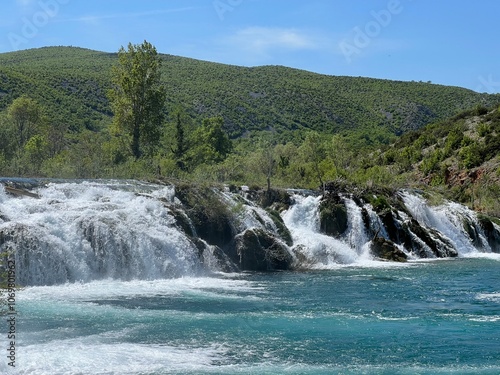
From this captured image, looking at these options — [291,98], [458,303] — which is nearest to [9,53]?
[291,98]

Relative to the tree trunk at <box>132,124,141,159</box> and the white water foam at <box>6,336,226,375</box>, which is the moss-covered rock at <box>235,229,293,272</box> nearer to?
the white water foam at <box>6,336,226,375</box>

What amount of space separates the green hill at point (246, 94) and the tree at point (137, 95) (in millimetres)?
33833

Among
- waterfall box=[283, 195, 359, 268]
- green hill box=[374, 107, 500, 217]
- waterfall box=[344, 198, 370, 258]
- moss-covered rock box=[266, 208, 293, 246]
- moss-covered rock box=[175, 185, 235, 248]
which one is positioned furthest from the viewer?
green hill box=[374, 107, 500, 217]

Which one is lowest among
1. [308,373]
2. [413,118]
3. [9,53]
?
[308,373]

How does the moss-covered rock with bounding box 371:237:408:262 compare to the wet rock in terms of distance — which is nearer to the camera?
the moss-covered rock with bounding box 371:237:408:262

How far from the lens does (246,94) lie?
122m

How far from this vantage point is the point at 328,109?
123062mm

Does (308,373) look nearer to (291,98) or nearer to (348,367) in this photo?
(348,367)

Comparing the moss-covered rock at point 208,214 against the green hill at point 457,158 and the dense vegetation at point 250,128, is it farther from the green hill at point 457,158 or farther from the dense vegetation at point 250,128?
the green hill at point 457,158

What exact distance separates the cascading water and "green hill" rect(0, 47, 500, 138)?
183ft

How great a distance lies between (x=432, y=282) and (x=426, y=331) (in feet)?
30.2

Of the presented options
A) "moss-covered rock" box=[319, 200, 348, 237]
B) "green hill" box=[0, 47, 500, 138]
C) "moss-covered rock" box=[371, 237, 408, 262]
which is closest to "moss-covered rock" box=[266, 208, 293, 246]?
"moss-covered rock" box=[319, 200, 348, 237]

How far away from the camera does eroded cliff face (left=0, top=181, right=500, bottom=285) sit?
25.1 meters

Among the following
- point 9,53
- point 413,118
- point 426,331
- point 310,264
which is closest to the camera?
point 426,331
